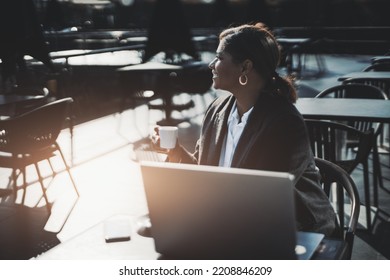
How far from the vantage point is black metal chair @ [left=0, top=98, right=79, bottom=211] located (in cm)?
352

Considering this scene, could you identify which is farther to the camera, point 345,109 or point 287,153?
point 345,109

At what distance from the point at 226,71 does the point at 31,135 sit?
2.22 meters

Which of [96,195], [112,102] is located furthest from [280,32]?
[96,195]

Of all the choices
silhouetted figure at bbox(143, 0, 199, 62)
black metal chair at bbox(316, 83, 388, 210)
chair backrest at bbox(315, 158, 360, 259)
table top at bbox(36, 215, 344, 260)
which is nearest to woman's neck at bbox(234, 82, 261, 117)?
chair backrest at bbox(315, 158, 360, 259)

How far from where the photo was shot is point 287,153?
162cm

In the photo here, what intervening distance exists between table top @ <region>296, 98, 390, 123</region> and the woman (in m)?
1.32

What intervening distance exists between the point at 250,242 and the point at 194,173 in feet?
0.70

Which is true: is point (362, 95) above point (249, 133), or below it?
below

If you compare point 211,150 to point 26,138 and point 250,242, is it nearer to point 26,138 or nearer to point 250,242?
point 250,242

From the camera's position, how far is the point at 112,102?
8.59 meters

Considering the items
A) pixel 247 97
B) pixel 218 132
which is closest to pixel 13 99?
pixel 218 132

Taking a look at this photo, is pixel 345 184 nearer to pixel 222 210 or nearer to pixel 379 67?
pixel 222 210

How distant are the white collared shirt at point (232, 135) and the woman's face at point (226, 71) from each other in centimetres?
12

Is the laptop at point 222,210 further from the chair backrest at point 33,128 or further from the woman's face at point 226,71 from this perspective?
the chair backrest at point 33,128
